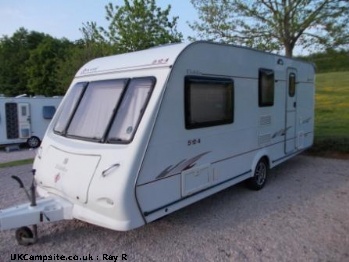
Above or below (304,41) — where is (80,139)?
below

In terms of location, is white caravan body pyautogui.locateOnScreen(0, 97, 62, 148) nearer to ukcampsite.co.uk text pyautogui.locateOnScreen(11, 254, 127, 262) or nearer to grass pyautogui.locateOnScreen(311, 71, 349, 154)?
ukcampsite.co.uk text pyautogui.locateOnScreen(11, 254, 127, 262)

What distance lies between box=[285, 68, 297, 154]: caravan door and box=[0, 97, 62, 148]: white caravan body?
10478 millimetres

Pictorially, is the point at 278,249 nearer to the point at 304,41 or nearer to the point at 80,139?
the point at 80,139

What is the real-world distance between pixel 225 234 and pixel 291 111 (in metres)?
3.91

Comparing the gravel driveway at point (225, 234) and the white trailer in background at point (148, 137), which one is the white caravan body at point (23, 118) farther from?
the white trailer in background at point (148, 137)

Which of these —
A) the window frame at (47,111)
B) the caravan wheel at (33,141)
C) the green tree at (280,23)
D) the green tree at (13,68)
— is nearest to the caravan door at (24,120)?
the caravan wheel at (33,141)

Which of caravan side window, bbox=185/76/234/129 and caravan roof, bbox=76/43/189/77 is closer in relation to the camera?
caravan roof, bbox=76/43/189/77

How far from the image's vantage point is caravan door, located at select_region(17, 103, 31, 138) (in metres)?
13.3

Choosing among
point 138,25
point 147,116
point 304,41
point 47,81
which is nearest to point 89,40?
point 138,25

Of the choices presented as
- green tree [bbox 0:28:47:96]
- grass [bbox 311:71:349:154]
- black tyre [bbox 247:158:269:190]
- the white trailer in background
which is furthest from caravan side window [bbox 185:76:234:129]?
green tree [bbox 0:28:47:96]

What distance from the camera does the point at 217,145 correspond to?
5020 millimetres

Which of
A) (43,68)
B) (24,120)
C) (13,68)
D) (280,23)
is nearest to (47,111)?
(24,120)

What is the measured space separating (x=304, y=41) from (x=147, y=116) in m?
8.70

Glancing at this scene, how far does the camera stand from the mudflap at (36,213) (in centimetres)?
378
